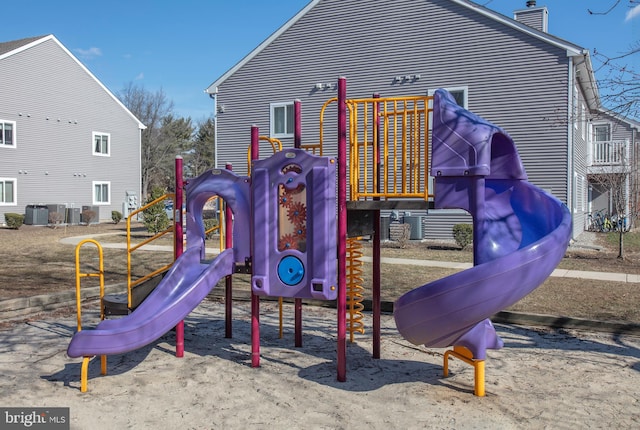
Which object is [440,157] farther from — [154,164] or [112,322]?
[154,164]

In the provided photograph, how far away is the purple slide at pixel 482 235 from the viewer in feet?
14.6

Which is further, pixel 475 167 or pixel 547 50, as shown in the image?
pixel 547 50

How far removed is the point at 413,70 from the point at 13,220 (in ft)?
63.6

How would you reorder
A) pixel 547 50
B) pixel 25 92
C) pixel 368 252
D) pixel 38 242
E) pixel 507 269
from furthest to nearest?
1. pixel 25 92
2. pixel 38 242
3. pixel 547 50
4. pixel 368 252
5. pixel 507 269

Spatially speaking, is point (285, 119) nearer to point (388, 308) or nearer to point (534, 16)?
point (534, 16)

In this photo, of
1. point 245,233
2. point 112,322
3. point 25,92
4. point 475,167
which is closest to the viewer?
point 475,167

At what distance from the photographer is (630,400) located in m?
5.08

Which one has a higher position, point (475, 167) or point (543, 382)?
point (475, 167)

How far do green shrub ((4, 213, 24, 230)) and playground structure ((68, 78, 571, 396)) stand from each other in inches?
912

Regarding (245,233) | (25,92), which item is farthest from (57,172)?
(245,233)

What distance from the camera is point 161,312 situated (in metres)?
5.52

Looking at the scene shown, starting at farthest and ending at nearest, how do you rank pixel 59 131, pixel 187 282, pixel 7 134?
pixel 59 131
pixel 7 134
pixel 187 282

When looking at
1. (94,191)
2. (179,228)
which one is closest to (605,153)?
(179,228)

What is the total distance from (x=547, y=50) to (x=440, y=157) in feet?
49.0
